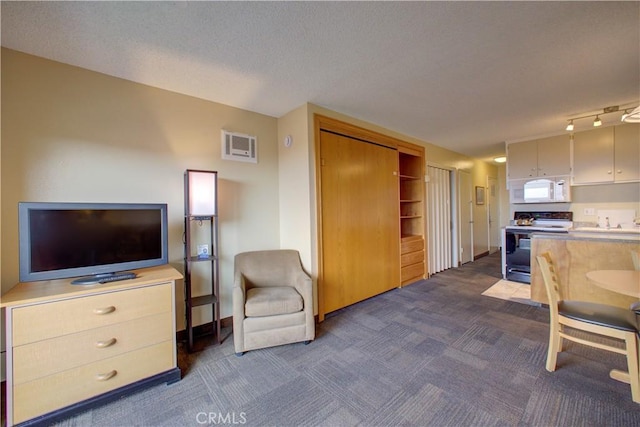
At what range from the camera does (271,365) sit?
7.06ft

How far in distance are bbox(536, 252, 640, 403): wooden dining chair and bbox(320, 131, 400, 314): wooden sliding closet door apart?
189cm

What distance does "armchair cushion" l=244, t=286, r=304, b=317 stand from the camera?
7.54ft

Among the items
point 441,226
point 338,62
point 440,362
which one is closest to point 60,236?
point 338,62

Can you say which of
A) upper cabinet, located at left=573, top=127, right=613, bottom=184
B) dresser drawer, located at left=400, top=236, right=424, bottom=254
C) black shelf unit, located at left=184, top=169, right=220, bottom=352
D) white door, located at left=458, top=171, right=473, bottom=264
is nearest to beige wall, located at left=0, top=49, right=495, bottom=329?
black shelf unit, located at left=184, top=169, right=220, bottom=352

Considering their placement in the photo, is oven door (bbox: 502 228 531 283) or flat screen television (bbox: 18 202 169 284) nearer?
flat screen television (bbox: 18 202 169 284)

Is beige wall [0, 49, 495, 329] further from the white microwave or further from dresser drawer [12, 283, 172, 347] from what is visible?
the white microwave

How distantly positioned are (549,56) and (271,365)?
136 inches

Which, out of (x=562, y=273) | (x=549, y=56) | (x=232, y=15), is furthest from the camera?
(x=562, y=273)

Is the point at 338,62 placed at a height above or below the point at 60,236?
above

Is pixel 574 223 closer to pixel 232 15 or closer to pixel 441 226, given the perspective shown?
pixel 441 226

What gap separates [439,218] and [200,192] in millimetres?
4398

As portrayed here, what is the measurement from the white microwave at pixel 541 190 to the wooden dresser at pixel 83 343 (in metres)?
5.66

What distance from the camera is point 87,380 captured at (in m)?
1.67

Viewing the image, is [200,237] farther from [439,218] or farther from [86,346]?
[439,218]
